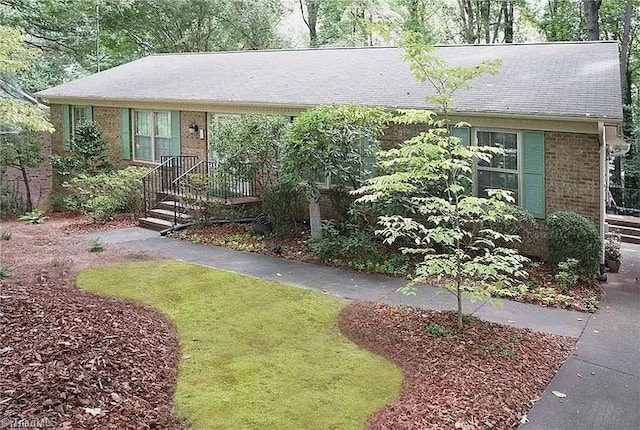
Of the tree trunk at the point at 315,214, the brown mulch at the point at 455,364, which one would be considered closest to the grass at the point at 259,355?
the brown mulch at the point at 455,364

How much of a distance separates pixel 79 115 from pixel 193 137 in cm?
522

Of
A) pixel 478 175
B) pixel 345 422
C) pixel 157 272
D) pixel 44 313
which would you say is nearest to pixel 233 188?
pixel 157 272

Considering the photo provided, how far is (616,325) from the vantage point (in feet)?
23.6

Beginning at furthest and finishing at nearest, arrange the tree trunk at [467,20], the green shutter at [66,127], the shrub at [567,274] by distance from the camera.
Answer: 1. the tree trunk at [467,20]
2. the green shutter at [66,127]
3. the shrub at [567,274]

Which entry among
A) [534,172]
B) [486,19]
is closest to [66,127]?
[534,172]

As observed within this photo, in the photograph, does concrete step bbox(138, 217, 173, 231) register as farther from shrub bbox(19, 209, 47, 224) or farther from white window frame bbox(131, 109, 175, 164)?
white window frame bbox(131, 109, 175, 164)

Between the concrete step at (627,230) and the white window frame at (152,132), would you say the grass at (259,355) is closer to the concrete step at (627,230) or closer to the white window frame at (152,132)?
the white window frame at (152,132)

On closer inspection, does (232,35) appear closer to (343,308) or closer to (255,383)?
(343,308)

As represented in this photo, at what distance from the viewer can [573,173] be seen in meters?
9.50

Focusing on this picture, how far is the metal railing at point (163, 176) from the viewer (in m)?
14.2

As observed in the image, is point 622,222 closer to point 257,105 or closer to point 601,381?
point 257,105

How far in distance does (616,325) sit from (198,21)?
2334cm

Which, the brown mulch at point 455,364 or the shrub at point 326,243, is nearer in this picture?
the brown mulch at point 455,364

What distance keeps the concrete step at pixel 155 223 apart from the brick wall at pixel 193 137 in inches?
92.3
